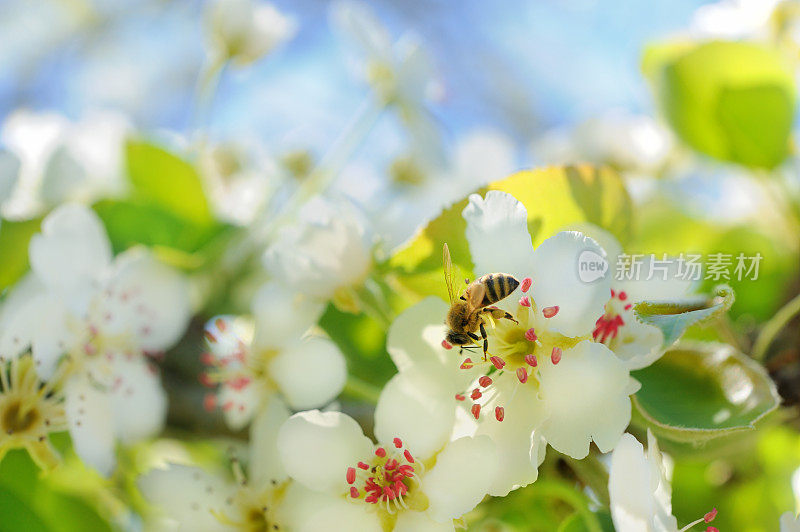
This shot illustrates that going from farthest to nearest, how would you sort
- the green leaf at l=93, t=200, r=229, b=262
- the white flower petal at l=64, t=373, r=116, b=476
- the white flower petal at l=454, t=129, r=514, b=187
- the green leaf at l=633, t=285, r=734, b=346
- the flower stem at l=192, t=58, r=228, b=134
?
the white flower petal at l=454, t=129, r=514, b=187 → the flower stem at l=192, t=58, r=228, b=134 → the green leaf at l=93, t=200, r=229, b=262 → the white flower petal at l=64, t=373, r=116, b=476 → the green leaf at l=633, t=285, r=734, b=346

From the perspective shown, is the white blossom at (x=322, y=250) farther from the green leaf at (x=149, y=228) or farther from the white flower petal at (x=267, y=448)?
the green leaf at (x=149, y=228)

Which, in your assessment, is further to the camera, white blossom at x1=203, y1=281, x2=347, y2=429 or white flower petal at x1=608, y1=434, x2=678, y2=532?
white blossom at x1=203, y1=281, x2=347, y2=429

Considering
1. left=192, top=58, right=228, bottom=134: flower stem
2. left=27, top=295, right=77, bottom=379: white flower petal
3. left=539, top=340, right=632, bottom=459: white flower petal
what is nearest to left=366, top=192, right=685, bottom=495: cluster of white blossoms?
left=539, top=340, right=632, bottom=459: white flower petal

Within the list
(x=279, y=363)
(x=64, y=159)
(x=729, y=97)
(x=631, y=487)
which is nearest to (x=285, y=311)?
(x=279, y=363)

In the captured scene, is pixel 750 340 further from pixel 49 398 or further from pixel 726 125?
pixel 49 398

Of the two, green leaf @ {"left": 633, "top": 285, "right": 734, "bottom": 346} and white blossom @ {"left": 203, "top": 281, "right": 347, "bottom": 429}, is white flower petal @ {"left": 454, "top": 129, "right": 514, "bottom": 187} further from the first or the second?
green leaf @ {"left": 633, "top": 285, "right": 734, "bottom": 346}

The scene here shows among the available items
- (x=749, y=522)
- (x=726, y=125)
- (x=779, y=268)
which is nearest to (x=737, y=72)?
(x=726, y=125)
